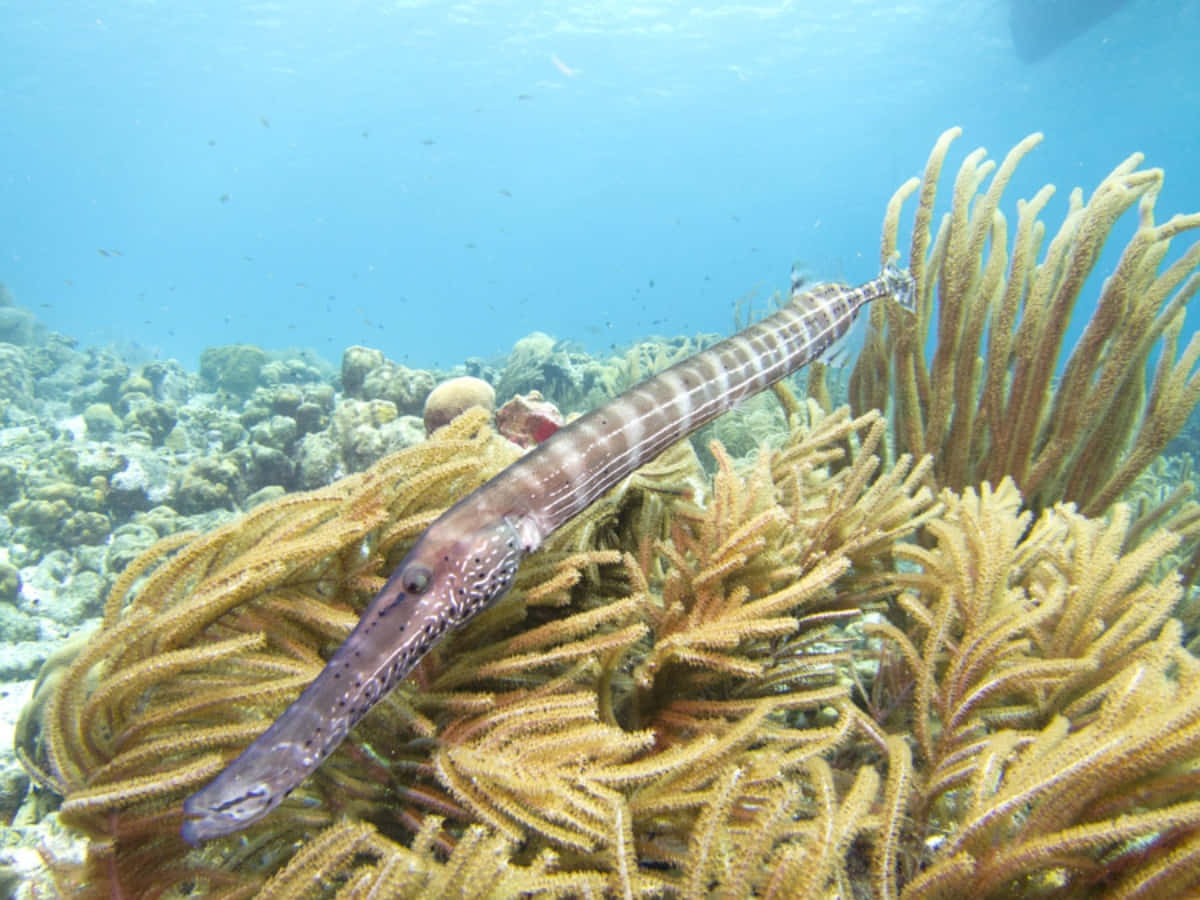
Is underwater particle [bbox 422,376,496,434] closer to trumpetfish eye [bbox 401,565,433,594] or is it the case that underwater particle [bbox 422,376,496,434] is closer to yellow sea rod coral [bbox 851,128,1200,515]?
yellow sea rod coral [bbox 851,128,1200,515]

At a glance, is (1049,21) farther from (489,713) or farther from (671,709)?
(489,713)

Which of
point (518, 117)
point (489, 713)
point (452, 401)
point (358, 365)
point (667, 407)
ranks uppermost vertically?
point (518, 117)

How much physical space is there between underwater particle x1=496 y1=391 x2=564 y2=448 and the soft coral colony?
3.40 meters

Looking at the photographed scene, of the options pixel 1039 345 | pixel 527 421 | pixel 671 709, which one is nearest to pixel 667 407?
pixel 671 709

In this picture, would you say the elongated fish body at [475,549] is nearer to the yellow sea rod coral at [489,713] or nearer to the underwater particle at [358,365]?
the yellow sea rod coral at [489,713]

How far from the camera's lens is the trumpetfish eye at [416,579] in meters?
2.22

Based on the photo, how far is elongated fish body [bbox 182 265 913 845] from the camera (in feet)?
5.62

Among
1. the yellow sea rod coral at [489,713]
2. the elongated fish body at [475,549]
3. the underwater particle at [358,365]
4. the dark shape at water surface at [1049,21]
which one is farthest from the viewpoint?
the dark shape at water surface at [1049,21]

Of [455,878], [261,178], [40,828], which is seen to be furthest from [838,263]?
[261,178]

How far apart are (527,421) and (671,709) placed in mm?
5106

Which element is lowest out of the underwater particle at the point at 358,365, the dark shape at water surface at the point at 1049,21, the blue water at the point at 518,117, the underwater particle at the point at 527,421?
the underwater particle at the point at 527,421

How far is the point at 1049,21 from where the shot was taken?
43906 millimetres

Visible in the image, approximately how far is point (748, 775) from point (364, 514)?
73.7 inches

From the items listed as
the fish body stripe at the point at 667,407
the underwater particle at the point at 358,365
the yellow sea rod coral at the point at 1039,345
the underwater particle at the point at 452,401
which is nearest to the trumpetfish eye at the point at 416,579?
the fish body stripe at the point at 667,407
